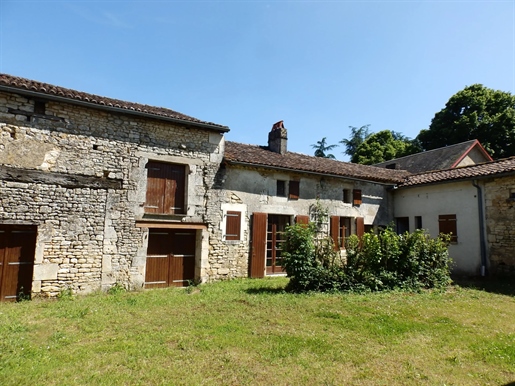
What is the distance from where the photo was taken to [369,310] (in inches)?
266

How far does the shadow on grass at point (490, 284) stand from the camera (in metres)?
9.17

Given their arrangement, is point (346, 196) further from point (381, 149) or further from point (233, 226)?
point (381, 149)

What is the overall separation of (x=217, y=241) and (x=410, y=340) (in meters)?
6.47

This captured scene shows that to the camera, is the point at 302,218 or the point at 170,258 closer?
the point at 170,258

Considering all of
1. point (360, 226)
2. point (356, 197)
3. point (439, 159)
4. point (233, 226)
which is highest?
point (439, 159)

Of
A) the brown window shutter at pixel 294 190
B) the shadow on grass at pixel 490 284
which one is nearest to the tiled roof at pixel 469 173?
the shadow on grass at pixel 490 284

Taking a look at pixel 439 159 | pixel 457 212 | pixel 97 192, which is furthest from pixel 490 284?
pixel 97 192

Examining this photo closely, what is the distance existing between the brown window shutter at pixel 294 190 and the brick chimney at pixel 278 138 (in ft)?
6.51

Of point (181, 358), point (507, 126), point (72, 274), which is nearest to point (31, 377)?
point (181, 358)

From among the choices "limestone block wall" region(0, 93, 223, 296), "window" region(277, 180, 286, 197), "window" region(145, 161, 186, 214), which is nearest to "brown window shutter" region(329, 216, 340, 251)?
"window" region(277, 180, 286, 197)

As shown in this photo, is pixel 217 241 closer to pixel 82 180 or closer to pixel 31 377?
pixel 82 180

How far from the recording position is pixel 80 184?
8.53 m

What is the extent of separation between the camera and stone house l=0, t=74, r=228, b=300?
7871 mm

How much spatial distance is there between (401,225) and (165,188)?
10.7m
